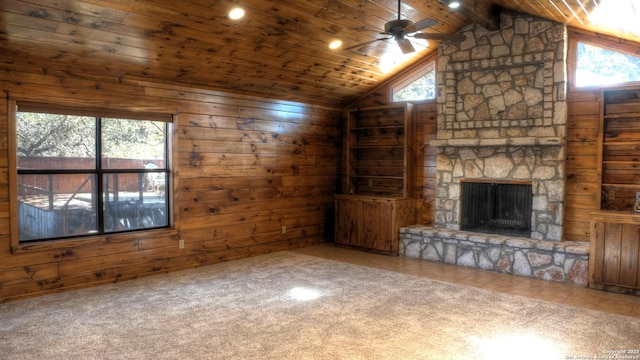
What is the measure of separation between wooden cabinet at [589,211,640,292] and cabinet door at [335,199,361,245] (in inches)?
125

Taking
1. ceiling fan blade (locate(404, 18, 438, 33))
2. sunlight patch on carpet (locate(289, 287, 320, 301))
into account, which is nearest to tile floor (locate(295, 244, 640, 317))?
sunlight patch on carpet (locate(289, 287, 320, 301))

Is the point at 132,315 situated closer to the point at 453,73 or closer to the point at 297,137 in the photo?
the point at 297,137

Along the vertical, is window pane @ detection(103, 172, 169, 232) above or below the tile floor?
above

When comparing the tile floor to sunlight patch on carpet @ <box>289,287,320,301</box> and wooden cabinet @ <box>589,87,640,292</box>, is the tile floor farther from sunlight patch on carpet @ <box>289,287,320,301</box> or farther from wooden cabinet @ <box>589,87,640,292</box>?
sunlight patch on carpet @ <box>289,287,320,301</box>

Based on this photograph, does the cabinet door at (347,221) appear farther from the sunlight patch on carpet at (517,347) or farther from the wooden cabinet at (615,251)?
the sunlight patch on carpet at (517,347)

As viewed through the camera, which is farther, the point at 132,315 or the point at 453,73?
the point at 453,73

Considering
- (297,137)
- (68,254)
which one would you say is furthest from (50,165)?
(297,137)

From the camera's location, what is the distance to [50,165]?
→ 4691 millimetres

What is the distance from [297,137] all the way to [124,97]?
2716mm

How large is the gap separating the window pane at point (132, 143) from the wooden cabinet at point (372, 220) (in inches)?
114

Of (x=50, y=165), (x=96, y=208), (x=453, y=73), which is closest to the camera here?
(x=50, y=165)

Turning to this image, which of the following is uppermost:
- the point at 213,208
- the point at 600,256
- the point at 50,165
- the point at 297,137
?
the point at 297,137

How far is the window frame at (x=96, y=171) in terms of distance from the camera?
4348 mm

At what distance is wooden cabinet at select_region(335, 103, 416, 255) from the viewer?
21.9 feet
